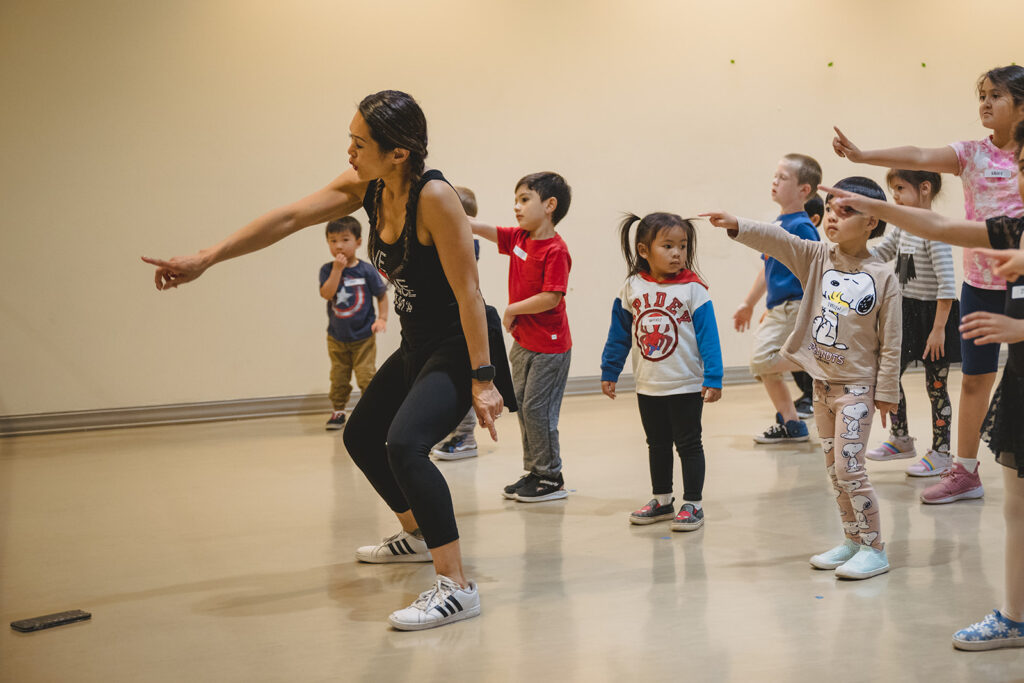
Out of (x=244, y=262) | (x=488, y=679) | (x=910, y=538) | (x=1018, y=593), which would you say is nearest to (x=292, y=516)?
(x=488, y=679)

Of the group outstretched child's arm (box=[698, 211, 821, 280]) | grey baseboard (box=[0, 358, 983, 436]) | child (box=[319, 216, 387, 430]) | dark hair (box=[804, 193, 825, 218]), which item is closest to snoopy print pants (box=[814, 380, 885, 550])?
outstretched child's arm (box=[698, 211, 821, 280])

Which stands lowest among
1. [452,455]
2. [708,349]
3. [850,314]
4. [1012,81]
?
[452,455]

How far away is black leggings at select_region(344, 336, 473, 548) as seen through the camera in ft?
8.30

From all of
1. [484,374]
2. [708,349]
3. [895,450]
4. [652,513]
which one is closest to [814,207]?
[895,450]

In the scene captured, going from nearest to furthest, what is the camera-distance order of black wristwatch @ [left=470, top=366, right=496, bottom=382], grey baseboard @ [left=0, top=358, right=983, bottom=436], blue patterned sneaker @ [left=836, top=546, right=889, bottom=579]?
black wristwatch @ [left=470, top=366, right=496, bottom=382] → blue patterned sneaker @ [left=836, top=546, right=889, bottom=579] → grey baseboard @ [left=0, top=358, right=983, bottom=436]

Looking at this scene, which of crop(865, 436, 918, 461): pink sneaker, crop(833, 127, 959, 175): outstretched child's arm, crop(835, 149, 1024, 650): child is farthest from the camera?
crop(865, 436, 918, 461): pink sneaker

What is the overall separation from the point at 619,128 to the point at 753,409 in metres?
2.20

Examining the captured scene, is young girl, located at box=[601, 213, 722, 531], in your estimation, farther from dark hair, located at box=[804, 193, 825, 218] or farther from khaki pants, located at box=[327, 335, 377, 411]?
khaki pants, located at box=[327, 335, 377, 411]

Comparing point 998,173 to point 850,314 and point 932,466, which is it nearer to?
point 850,314

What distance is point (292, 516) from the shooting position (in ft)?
12.1

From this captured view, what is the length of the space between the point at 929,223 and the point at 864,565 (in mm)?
1061

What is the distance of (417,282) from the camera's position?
104 inches

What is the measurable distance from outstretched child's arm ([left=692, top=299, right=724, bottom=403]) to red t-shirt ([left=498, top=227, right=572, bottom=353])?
626mm

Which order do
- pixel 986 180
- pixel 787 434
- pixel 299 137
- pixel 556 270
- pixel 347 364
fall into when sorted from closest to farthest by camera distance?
pixel 986 180 < pixel 556 270 < pixel 787 434 < pixel 347 364 < pixel 299 137
